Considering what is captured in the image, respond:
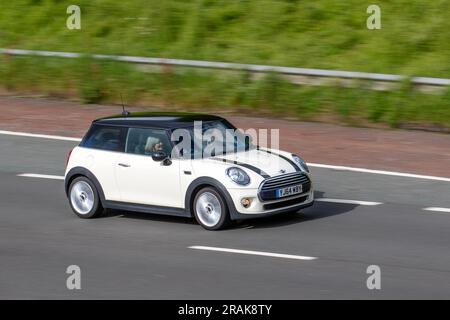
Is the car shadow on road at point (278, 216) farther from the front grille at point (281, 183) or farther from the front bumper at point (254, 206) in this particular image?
the front grille at point (281, 183)

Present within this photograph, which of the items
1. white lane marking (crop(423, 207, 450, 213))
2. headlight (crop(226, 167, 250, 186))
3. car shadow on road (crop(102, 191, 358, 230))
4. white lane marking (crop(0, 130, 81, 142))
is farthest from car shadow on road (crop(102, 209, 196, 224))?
white lane marking (crop(0, 130, 81, 142))

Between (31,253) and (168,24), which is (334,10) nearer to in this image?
(168,24)

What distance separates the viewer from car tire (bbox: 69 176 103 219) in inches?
540

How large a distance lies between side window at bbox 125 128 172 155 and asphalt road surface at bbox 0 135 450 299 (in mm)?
1023

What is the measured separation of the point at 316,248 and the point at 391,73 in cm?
1052

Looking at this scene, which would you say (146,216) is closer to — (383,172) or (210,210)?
(210,210)

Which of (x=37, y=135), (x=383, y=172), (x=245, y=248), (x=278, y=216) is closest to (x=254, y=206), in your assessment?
(x=245, y=248)

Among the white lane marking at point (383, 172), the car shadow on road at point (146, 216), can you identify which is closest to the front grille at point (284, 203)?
the car shadow on road at point (146, 216)

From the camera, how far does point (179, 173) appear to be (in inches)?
504

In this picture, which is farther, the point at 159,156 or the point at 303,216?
the point at 303,216

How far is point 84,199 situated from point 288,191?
3.06 m

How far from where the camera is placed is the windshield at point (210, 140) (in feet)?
42.7

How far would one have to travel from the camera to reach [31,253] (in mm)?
11945
